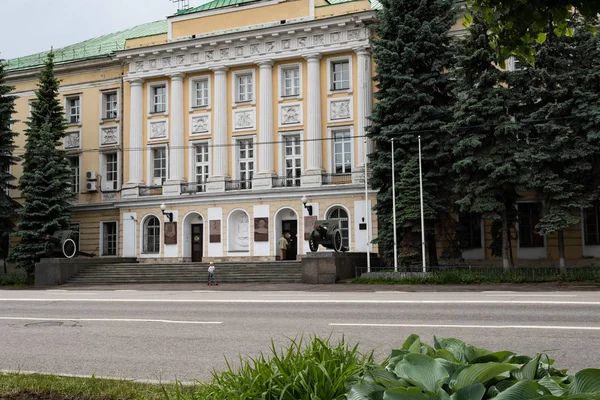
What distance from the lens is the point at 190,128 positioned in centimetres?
4081

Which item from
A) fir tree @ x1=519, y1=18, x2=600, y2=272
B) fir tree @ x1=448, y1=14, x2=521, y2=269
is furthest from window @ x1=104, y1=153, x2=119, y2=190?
fir tree @ x1=519, y1=18, x2=600, y2=272

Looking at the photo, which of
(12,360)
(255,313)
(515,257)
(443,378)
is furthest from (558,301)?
(515,257)

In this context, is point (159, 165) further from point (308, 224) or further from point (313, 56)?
point (313, 56)

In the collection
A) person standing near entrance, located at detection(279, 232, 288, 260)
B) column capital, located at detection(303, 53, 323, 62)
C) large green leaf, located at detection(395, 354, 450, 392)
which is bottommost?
large green leaf, located at detection(395, 354, 450, 392)

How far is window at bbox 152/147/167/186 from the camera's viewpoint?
41656 mm

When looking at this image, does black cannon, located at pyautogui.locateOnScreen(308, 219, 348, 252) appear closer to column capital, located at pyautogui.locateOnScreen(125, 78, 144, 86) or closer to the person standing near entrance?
the person standing near entrance

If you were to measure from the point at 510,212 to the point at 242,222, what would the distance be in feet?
52.7

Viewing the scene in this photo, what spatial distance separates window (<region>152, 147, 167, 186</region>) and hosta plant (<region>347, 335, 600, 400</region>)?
39120mm

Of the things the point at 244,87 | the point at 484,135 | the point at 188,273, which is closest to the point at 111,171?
the point at 244,87

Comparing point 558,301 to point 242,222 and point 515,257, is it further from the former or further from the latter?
point 242,222

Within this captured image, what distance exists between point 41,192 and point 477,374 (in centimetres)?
3776

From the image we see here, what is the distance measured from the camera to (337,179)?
122ft

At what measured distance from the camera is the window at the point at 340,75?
38.0 m

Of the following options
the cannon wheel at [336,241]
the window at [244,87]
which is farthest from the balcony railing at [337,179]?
the cannon wheel at [336,241]
